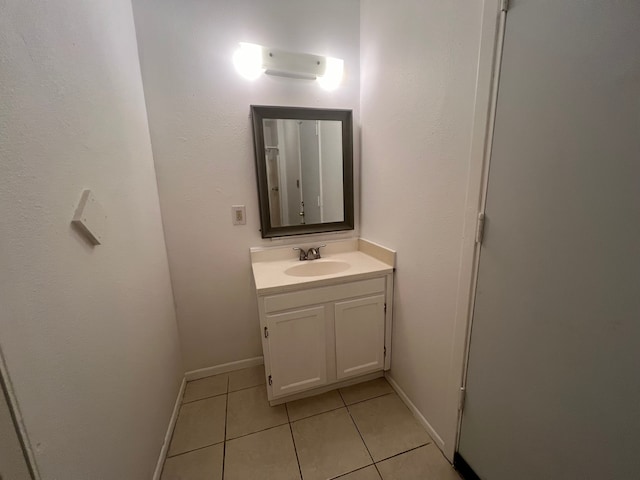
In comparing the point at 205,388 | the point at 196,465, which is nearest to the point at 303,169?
the point at 205,388

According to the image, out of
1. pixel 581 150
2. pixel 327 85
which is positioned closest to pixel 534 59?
pixel 581 150

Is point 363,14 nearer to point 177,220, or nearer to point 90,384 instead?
point 177,220

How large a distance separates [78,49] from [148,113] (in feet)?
2.13

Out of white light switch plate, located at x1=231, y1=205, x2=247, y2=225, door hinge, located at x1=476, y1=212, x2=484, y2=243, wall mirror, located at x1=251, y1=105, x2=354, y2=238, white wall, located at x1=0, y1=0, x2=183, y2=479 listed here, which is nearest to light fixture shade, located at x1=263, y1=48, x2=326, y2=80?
wall mirror, located at x1=251, y1=105, x2=354, y2=238

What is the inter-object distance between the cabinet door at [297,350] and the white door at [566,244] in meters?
0.85

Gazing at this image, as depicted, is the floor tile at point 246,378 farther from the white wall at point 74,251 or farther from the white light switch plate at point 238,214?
the white light switch plate at point 238,214

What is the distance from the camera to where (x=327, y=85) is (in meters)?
1.68

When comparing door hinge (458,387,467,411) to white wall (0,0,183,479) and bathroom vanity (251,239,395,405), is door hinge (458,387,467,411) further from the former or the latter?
white wall (0,0,183,479)

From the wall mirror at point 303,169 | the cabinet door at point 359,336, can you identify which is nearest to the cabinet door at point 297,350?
the cabinet door at point 359,336

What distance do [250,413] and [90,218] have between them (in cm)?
135

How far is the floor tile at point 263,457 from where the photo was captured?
1.17 metres

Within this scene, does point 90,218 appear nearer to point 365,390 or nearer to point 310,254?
point 310,254

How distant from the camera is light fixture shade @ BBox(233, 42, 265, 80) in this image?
147 cm

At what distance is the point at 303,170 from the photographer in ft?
5.82
